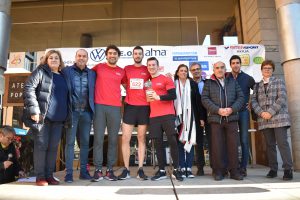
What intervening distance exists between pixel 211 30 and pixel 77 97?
18.5 feet

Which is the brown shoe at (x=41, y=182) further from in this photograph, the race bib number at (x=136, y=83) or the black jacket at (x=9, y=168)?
the race bib number at (x=136, y=83)

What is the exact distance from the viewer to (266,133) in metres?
4.19

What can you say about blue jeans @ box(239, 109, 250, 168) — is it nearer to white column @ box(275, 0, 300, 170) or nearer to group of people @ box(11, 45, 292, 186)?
group of people @ box(11, 45, 292, 186)

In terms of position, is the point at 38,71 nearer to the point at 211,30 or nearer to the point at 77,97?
the point at 77,97

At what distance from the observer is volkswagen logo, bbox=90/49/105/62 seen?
7.16 meters

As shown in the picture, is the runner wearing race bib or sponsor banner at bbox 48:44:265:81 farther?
sponsor banner at bbox 48:44:265:81

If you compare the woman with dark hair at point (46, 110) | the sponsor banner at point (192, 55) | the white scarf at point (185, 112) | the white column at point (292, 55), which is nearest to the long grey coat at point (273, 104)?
the white scarf at point (185, 112)

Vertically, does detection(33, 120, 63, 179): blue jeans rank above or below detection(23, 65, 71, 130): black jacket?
below

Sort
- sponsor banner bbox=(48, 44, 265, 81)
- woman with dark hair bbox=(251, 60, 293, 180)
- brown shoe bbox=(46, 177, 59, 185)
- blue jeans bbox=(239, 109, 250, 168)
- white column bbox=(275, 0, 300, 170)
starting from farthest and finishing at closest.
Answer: sponsor banner bbox=(48, 44, 265, 81) → white column bbox=(275, 0, 300, 170) → blue jeans bbox=(239, 109, 250, 168) → woman with dark hair bbox=(251, 60, 293, 180) → brown shoe bbox=(46, 177, 59, 185)

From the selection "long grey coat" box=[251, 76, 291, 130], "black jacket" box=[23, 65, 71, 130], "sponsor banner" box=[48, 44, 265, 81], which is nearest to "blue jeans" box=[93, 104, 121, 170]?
"black jacket" box=[23, 65, 71, 130]

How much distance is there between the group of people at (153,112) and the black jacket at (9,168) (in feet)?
2.62

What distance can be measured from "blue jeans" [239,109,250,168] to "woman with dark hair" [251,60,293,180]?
0.59ft

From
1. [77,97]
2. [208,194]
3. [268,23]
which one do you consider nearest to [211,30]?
[268,23]

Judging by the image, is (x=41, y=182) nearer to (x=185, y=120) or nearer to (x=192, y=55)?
(x=185, y=120)
